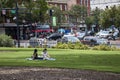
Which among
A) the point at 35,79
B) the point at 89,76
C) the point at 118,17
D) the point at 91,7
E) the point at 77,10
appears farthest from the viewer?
the point at 91,7

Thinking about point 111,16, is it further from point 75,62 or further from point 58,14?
point 75,62

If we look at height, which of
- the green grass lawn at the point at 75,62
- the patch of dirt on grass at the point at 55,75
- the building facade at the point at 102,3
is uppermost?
the building facade at the point at 102,3

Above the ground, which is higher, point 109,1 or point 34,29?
point 109,1

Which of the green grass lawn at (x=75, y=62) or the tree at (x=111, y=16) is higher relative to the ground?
the tree at (x=111, y=16)

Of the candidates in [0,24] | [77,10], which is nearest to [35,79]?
[0,24]

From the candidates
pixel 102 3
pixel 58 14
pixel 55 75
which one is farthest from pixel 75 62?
pixel 102 3

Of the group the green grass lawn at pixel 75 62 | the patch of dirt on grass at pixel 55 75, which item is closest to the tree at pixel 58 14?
the green grass lawn at pixel 75 62

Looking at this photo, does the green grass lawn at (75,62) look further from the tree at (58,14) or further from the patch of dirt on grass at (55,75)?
the tree at (58,14)

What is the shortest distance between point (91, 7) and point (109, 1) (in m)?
10.1

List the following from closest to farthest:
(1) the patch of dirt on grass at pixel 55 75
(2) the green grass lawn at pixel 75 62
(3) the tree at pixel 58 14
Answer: (1) the patch of dirt on grass at pixel 55 75
(2) the green grass lawn at pixel 75 62
(3) the tree at pixel 58 14

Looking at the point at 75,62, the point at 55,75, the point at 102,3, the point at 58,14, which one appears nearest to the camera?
the point at 55,75

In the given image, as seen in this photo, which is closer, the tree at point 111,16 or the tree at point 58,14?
the tree at point 111,16

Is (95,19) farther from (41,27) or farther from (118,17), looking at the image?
(118,17)

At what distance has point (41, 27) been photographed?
98625 mm
